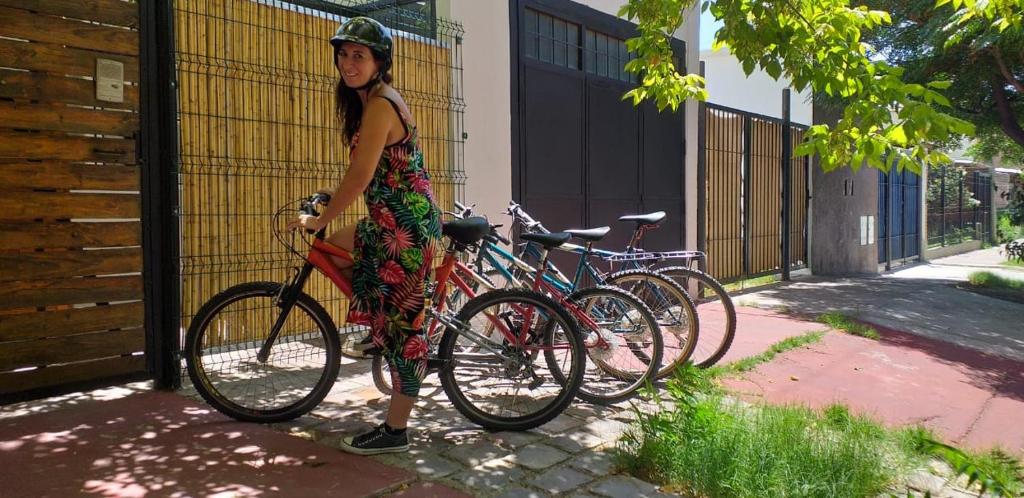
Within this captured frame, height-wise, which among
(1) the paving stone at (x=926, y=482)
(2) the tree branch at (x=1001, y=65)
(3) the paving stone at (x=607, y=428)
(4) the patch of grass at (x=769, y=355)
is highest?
(2) the tree branch at (x=1001, y=65)

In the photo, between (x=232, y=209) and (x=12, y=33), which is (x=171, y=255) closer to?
(x=232, y=209)

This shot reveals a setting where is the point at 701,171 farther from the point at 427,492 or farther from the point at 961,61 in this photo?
the point at 427,492

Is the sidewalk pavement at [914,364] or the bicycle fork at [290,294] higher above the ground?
the bicycle fork at [290,294]

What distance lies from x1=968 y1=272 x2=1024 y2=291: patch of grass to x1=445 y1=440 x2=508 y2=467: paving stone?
10.7m

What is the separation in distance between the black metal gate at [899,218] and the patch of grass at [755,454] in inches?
426

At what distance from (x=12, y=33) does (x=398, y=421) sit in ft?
9.19

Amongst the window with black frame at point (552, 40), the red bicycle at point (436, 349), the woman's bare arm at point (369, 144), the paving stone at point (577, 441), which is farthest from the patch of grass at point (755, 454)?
the window with black frame at point (552, 40)

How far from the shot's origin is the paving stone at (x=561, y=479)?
3170 mm

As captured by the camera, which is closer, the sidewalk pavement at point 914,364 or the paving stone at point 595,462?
the paving stone at point 595,462

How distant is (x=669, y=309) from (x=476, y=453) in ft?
6.13

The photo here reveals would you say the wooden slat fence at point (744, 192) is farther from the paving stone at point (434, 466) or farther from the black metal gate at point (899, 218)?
the paving stone at point (434, 466)

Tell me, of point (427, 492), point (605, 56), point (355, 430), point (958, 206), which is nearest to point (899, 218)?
point (958, 206)

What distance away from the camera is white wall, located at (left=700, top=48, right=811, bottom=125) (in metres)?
18.4

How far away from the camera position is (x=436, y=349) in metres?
3.99
